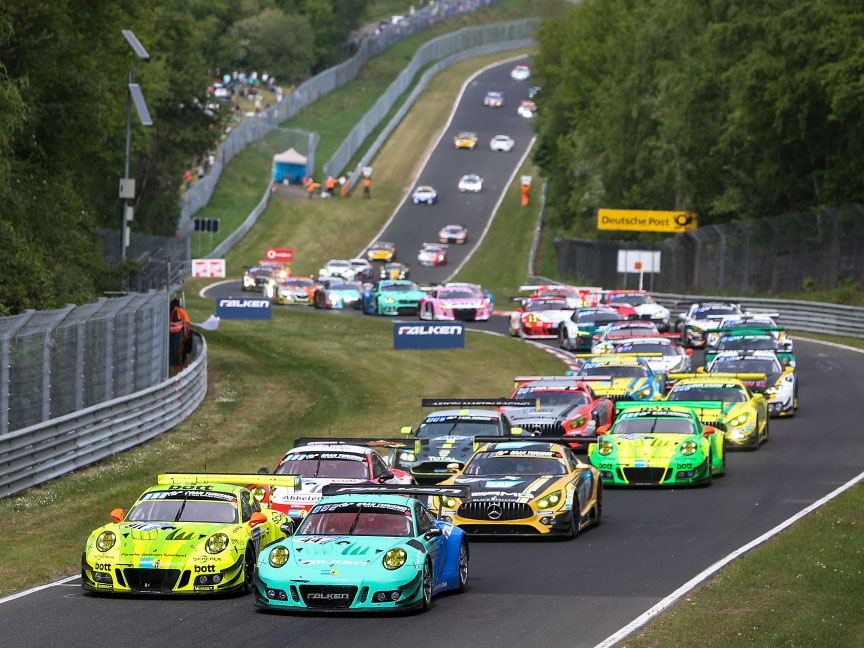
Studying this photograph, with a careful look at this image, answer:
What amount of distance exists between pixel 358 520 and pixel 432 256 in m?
68.9

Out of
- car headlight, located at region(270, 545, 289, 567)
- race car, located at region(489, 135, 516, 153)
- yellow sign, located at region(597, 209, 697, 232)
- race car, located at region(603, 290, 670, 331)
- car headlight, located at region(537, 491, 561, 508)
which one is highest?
race car, located at region(489, 135, 516, 153)

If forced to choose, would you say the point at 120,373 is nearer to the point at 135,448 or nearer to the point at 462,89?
the point at 135,448

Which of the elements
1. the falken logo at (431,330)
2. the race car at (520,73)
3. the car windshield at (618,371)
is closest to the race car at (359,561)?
the car windshield at (618,371)

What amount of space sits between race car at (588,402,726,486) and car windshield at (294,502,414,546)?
8.87 meters

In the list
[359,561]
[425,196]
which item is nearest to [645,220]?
[425,196]

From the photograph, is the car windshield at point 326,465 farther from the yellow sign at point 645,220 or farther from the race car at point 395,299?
the yellow sign at point 645,220

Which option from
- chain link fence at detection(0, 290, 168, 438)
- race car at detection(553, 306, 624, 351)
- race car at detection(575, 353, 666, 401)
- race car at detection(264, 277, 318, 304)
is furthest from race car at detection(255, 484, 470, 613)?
race car at detection(264, 277, 318, 304)

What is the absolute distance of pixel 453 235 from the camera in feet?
296

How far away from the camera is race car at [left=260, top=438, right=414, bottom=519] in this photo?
697 inches

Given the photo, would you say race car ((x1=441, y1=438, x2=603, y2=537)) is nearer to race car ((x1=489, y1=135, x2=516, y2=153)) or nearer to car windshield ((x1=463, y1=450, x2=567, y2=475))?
car windshield ((x1=463, y1=450, x2=567, y2=475))

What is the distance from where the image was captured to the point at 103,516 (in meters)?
19.7

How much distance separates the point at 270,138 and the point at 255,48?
4006 cm

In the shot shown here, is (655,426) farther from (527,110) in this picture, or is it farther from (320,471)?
(527,110)

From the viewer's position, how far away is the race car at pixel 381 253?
275ft
